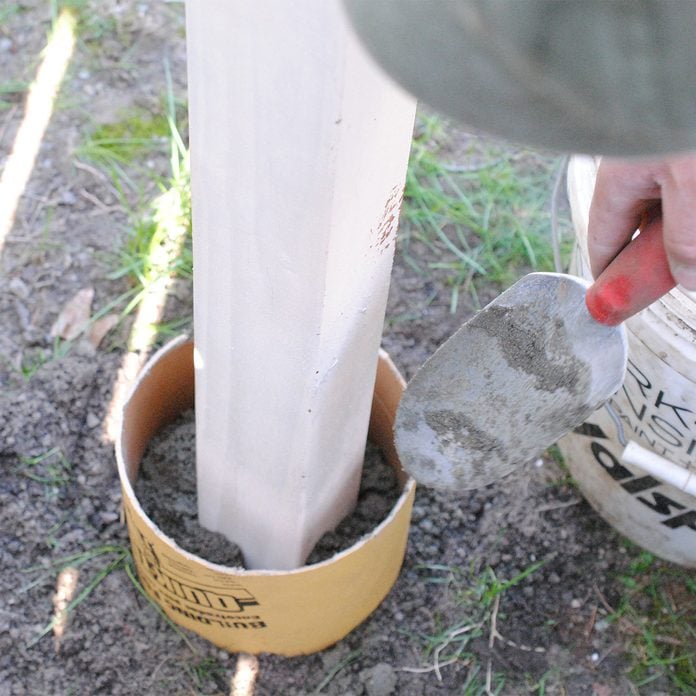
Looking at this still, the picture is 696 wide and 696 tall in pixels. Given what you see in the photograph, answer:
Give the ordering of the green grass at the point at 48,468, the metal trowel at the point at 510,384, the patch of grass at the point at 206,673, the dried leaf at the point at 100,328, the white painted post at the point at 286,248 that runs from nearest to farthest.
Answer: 1. the white painted post at the point at 286,248
2. the metal trowel at the point at 510,384
3. the patch of grass at the point at 206,673
4. the green grass at the point at 48,468
5. the dried leaf at the point at 100,328

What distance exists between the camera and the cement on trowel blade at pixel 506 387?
0.88 meters

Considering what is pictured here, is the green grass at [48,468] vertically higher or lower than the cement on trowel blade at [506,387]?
lower

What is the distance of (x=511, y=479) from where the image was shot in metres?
1.34

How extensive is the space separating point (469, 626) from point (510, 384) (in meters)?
0.45

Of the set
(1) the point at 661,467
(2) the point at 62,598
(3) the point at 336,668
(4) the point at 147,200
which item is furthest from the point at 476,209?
(2) the point at 62,598

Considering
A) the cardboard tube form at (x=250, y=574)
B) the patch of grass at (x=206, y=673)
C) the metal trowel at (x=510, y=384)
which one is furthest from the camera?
the patch of grass at (x=206, y=673)

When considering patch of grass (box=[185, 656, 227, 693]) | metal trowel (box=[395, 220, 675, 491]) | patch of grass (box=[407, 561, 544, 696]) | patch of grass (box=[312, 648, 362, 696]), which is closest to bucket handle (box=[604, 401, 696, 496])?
metal trowel (box=[395, 220, 675, 491])

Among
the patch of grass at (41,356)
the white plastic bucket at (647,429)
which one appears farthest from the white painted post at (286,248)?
the patch of grass at (41,356)

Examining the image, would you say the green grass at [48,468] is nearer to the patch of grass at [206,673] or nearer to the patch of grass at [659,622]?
the patch of grass at [206,673]

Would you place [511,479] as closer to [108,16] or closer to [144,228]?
[144,228]

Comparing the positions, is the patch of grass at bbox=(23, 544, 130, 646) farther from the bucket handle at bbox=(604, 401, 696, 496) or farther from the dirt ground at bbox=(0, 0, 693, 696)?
the bucket handle at bbox=(604, 401, 696, 496)

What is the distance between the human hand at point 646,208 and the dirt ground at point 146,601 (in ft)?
1.77

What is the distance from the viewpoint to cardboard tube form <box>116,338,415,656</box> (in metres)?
1.00

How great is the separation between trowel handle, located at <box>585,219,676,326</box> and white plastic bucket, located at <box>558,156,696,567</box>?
0.42 feet
